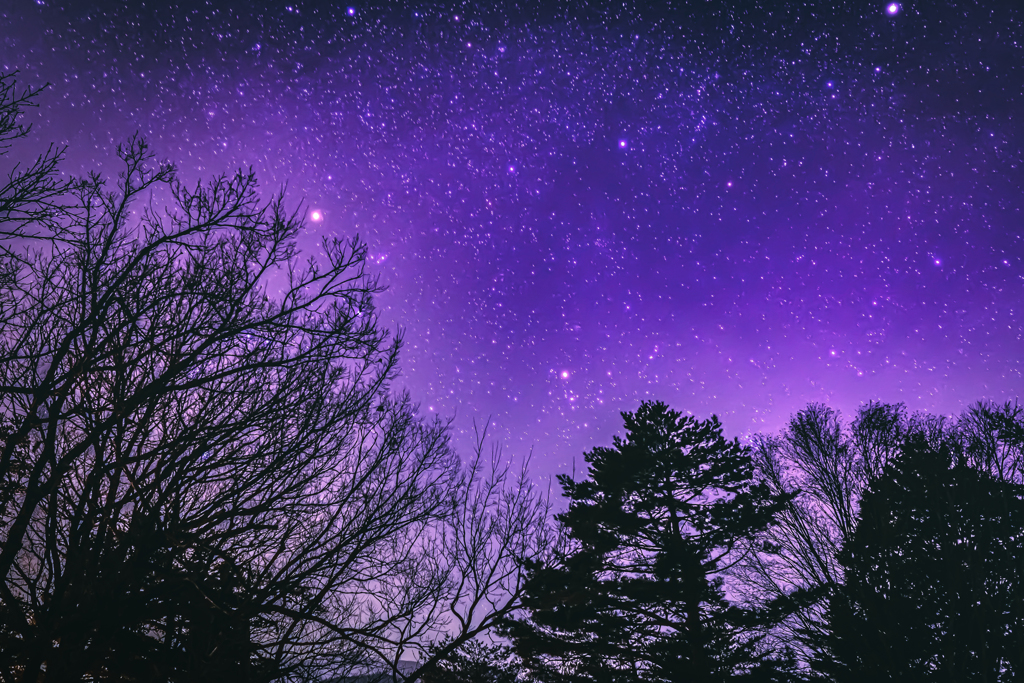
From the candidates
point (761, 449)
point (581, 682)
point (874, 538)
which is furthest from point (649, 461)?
point (581, 682)

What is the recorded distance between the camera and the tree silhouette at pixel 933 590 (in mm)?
9766

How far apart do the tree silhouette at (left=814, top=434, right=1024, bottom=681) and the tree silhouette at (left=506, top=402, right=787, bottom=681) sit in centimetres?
212

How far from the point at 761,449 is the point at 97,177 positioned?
17798 millimetres

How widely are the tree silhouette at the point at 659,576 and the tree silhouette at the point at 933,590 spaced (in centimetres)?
212

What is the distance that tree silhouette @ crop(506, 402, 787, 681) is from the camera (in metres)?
12.1

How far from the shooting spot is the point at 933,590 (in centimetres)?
1072

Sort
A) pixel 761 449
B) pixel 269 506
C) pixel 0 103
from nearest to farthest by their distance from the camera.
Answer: pixel 0 103 < pixel 269 506 < pixel 761 449

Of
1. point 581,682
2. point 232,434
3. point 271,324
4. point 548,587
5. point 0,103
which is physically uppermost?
point 0,103

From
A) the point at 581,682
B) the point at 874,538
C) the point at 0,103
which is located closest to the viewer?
the point at 0,103

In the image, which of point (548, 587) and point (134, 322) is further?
point (548, 587)

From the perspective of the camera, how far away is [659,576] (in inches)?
510

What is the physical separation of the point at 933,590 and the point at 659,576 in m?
6.55

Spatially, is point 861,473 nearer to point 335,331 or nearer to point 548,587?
point 548,587

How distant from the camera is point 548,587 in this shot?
6812 millimetres
